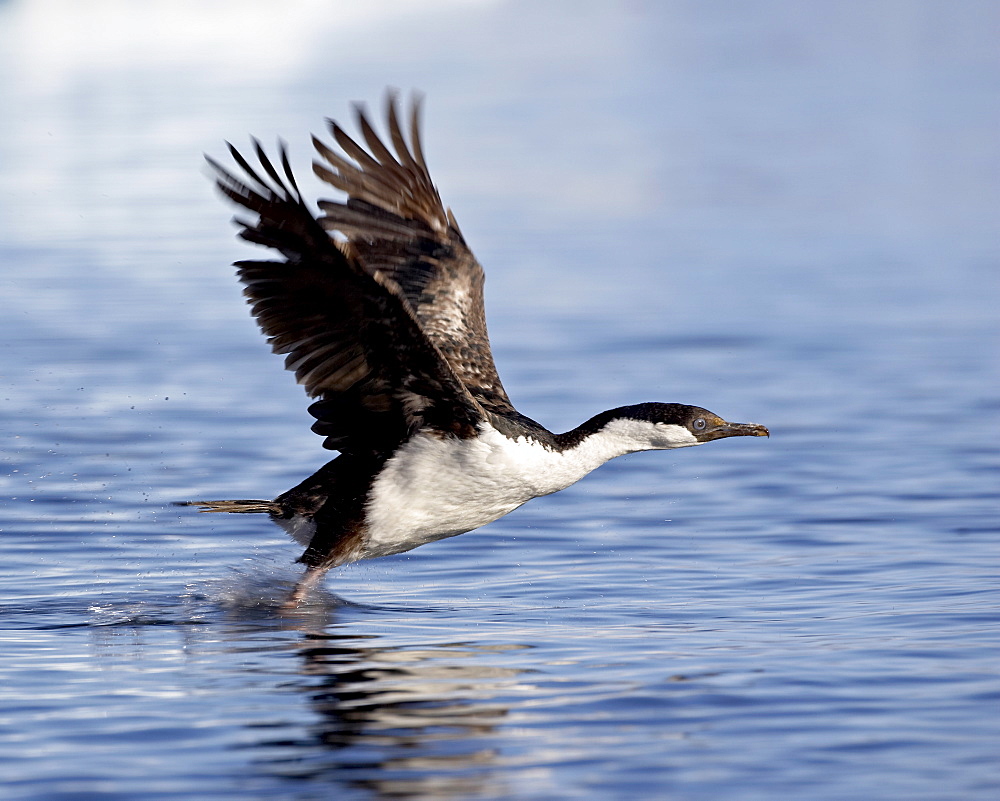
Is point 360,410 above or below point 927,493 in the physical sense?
above

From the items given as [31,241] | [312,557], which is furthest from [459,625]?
[31,241]

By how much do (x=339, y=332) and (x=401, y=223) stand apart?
2.20 m

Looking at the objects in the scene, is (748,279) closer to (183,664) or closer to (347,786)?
(183,664)

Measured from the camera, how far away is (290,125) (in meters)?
26.4

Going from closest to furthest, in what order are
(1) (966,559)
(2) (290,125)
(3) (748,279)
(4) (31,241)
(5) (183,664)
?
(5) (183,664), (1) (966,559), (3) (748,279), (4) (31,241), (2) (290,125)

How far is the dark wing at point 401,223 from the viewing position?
9.84m

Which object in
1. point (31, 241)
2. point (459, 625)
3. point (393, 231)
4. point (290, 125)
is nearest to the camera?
point (459, 625)

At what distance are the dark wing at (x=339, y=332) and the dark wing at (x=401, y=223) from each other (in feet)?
4.81

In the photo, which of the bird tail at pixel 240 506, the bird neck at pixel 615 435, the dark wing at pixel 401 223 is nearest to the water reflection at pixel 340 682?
the bird tail at pixel 240 506

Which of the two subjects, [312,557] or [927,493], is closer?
[312,557]

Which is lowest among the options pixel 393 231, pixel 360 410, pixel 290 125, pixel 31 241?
pixel 360 410

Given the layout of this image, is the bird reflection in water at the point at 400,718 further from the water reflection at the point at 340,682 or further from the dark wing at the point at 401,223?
the dark wing at the point at 401,223

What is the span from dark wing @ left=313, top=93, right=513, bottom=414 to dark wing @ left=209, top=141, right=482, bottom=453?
1.46 metres

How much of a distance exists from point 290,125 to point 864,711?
2086 cm
